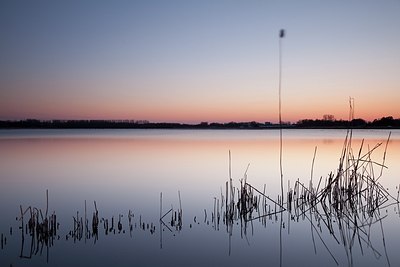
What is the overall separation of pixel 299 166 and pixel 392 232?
38.2 feet

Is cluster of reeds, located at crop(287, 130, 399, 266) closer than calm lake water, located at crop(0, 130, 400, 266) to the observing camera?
No

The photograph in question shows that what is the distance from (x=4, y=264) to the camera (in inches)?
210

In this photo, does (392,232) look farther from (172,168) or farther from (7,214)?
(172,168)

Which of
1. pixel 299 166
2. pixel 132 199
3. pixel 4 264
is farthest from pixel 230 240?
pixel 299 166

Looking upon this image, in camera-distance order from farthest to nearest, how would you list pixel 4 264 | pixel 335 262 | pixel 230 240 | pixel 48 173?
pixel 48 173, pixel 230 240, pixel 335 262, pixel 4 264

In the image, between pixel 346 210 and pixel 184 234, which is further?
pixel 346 210

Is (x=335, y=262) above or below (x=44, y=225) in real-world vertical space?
below

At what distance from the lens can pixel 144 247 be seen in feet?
20.3

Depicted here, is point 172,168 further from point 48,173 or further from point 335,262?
point 335,262

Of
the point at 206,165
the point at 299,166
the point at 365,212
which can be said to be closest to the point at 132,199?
the point at 365,212

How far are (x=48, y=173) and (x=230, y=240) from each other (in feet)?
38.2

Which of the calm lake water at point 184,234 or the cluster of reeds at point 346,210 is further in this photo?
the cluster of reeds at point 346,210

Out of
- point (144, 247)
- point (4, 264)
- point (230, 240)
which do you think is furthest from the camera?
point (230, 240)

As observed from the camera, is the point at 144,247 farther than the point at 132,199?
No
